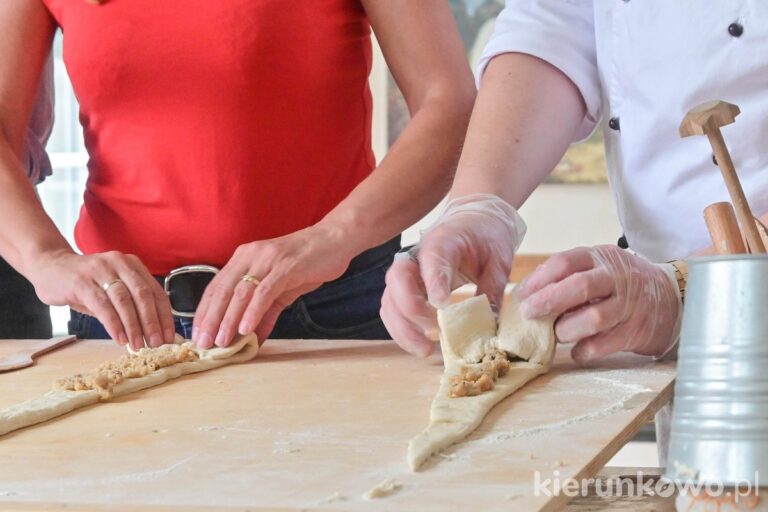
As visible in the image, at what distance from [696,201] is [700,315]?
2.18 feet

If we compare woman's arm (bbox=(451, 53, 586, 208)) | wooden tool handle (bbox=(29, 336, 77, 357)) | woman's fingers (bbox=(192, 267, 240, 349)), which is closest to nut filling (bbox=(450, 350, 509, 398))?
woman's arm (bbox=(451, 53, 586, 208))

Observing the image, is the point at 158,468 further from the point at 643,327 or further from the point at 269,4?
the point at 269,4

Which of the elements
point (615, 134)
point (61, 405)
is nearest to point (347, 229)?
point (615, 134)

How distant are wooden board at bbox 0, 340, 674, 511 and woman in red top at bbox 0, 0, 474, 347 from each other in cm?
25

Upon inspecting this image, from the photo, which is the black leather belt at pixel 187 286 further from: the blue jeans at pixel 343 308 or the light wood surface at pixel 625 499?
the light wood surface at pixel 625 499

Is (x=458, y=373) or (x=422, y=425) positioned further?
(x=458, y=373)

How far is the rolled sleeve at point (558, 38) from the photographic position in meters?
1.48

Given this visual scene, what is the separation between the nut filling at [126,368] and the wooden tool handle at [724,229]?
710 millimetres

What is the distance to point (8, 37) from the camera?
1684 mm

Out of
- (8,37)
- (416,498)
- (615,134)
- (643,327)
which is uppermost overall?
(8,37)

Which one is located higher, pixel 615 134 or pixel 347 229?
pixel 615 134

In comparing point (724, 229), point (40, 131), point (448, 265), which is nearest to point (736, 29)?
point (448, 265)

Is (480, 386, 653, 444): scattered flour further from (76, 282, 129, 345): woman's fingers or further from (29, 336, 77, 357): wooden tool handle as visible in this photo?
(29, 336, 77, 357): wooden tool handle

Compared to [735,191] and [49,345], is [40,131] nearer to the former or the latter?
[49,345]
